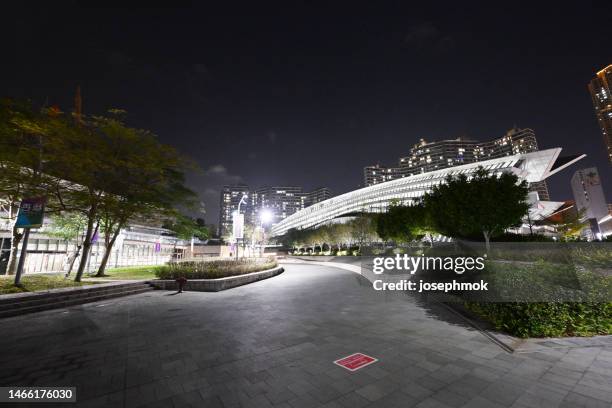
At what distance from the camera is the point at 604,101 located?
158m

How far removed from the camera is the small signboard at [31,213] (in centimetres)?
1153

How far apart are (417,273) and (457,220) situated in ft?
19.9

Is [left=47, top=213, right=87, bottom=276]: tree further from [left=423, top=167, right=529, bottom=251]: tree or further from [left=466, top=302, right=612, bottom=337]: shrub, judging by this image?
[left=423, top=167, right=529, bottom=251]: tree

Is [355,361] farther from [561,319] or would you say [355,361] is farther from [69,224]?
[69,224]

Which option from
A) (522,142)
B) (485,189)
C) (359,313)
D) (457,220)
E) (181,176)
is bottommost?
(359,313)

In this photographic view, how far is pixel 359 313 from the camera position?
8992 millimetres

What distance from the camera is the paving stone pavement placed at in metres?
3.81

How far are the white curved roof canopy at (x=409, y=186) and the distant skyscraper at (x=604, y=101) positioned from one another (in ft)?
502

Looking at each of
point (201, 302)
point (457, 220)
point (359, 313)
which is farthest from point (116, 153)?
point (457, 220)

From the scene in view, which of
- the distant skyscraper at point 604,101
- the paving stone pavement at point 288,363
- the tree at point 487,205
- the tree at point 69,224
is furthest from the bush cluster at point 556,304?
the distant skyscraper at point 604,101

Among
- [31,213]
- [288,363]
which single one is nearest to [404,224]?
[288,363]

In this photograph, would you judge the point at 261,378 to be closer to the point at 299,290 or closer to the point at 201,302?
the point at 201,302

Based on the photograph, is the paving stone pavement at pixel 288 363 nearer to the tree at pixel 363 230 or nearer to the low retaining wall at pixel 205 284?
the low retaining wall at pixel 205 284

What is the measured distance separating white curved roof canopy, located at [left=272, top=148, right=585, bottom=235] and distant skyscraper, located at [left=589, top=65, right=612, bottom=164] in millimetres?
153120
